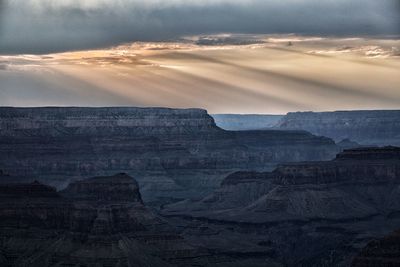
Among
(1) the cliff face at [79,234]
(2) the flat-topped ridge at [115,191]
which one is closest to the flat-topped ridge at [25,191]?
(1) the cliff face at [79,234]

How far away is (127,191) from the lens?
641 feet

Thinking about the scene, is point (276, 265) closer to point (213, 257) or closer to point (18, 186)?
point (213, 257)

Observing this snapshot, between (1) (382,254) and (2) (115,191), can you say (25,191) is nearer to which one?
(2) (115,191)

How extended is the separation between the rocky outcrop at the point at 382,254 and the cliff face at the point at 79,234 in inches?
1981

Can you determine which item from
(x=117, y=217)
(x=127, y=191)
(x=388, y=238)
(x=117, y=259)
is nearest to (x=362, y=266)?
(x=388, y=238)

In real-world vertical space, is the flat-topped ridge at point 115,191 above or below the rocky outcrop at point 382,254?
above

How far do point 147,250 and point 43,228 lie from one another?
44.9 ft

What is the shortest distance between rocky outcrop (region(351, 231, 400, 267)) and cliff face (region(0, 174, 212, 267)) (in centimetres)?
5033

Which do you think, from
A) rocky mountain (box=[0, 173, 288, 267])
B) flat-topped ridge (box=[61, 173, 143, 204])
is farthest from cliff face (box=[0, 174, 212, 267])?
flat-topped ridge (box=[61, 173, 143, 204])

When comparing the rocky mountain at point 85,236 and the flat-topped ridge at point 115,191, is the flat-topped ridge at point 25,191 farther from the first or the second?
the flat-topped ridge at point 115,191

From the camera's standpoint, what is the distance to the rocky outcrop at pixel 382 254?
12050cm

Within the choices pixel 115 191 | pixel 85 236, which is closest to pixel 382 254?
pixel 85 236

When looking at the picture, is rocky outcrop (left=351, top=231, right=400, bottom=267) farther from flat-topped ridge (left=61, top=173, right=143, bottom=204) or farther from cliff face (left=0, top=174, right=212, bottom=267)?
flat-topped ridge (left=61, top=173, right=143, bottom=204)

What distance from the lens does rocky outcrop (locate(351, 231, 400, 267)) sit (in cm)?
12050
